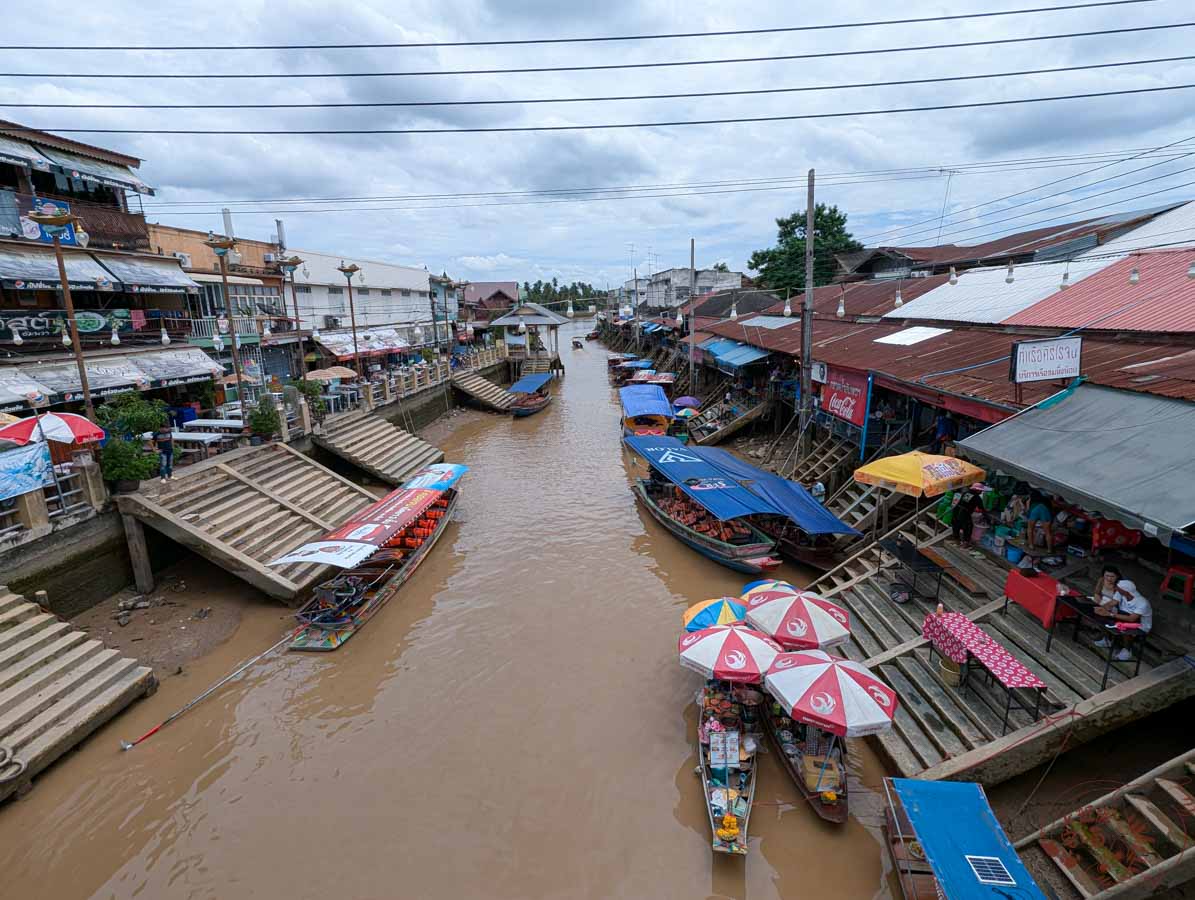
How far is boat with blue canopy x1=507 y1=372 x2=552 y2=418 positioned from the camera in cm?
3419

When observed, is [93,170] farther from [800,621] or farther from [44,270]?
[800,621]

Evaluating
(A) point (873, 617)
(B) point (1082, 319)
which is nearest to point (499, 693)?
(A) point (873, 617)

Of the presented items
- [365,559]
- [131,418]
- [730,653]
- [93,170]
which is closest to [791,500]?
[730,653]

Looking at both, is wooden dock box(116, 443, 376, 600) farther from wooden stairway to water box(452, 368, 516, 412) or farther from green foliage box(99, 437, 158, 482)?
wooden stairway to water box(452, 368, 516, 412)

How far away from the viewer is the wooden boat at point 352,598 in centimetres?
1134

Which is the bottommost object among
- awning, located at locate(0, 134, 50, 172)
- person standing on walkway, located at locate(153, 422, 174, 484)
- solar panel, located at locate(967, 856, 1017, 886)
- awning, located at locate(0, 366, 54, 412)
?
solar panel, located at locate(967, 856, 1017, 886)

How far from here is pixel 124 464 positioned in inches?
473

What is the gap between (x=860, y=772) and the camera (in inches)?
314

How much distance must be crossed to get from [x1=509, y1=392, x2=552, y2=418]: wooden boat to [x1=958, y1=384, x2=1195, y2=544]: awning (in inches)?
1051

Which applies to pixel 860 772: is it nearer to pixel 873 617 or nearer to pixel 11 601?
pixel 873 617

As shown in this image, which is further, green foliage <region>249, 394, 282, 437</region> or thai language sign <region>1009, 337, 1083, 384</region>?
green foliage <region>249, 394, 282, 437</region>

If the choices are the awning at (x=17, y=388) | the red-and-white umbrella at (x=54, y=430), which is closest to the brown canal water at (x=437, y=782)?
the red-and-white umbrella at (x=54, y=430)

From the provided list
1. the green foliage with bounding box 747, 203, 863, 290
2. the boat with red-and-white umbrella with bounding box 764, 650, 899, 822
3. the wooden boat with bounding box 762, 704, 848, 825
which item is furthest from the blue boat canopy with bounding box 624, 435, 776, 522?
the green foliage with bounding box 747, 203, 863, 290

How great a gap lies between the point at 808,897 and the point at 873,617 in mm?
4990
